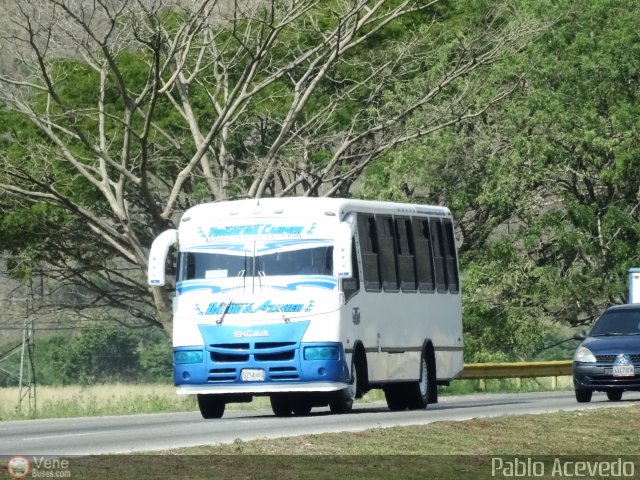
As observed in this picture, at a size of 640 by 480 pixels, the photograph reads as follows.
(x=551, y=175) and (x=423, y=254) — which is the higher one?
(x=551, y=175)

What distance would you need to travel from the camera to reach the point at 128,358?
334 ft

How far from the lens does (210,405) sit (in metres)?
25.2

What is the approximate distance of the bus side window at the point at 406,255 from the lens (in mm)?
26281

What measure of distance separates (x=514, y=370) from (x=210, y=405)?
14192mm

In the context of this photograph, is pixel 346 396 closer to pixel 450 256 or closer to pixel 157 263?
pixel 157 263

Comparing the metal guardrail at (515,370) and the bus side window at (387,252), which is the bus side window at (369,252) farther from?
the metal guardrail at (515,370)

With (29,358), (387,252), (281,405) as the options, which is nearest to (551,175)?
(29,358)

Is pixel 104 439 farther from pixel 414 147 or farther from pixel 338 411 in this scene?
pixel 414 147

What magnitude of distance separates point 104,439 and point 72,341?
8290cm

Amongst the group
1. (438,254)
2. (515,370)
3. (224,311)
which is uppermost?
(438,254)

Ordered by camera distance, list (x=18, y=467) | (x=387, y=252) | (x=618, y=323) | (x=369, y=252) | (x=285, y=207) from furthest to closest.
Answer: (x=618, y=323)
(x=387, y=252)
(x=369, y=252)
(x=285, y=207)
(x=18, y=467)

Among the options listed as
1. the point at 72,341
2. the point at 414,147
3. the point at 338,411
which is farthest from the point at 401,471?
the point at 72,341

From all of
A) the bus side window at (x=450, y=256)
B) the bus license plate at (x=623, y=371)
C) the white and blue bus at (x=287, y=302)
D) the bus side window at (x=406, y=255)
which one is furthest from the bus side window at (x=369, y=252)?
the bus license plate at (x=623, y=371)

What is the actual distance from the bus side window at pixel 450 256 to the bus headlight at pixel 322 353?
534 cm
